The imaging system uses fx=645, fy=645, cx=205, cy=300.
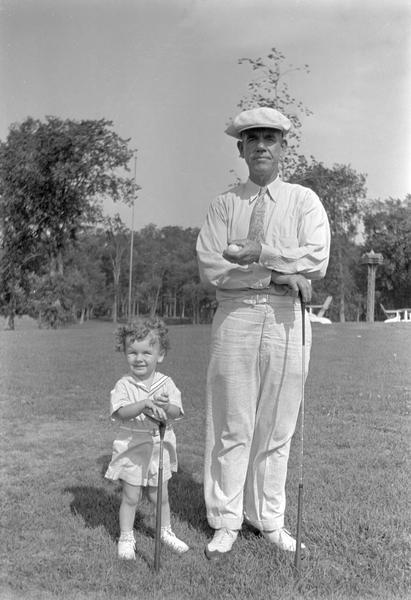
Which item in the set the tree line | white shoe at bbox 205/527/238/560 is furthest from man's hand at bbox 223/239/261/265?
the tree line

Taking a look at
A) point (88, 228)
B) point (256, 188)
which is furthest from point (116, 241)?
point (256, 188)

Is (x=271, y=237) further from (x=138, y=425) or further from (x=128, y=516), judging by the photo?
(x=128, y=516)

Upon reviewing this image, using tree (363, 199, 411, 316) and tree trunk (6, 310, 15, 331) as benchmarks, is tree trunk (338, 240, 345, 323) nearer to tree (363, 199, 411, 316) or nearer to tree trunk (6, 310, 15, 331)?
tree (363, 199, 411, 316)

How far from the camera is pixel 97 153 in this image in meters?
14.9

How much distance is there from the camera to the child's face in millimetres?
3449

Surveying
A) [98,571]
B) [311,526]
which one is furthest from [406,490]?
[98,571]

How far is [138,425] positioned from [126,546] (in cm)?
66

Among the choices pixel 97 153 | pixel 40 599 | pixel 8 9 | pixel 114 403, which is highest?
pixel 97 153

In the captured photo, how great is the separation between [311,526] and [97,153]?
40.5ft

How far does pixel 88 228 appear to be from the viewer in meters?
19.0

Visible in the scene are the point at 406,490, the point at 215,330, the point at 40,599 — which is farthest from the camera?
the point at 406,490

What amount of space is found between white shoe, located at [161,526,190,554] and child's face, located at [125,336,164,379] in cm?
94

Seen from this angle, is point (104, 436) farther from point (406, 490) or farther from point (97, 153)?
point (97, 153)

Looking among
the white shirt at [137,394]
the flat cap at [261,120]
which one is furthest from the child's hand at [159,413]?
the flat cap at [261,120]
